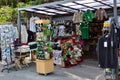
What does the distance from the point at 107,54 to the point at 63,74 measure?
105 inches

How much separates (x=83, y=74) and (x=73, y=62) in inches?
55.3

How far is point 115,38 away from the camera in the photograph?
5.74 meters

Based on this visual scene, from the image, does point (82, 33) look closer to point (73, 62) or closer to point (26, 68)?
point (73, 62)

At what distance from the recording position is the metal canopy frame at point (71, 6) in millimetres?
8234

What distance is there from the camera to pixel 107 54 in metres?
5.81

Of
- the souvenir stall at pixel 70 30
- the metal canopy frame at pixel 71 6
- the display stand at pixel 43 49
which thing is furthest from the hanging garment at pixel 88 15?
the display stand at pixel 43 49

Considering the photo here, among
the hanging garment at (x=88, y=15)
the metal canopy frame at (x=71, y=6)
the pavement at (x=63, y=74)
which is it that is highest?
the metal canopy frame at (x=71, y=6)

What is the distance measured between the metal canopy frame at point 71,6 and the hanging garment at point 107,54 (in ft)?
7.45

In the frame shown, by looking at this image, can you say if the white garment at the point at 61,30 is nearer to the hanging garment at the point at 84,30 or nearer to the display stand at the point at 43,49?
the hanging garment at the point at 84,30

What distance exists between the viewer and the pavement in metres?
7.72

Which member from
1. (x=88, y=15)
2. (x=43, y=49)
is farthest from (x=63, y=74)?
(x=88, y=15)

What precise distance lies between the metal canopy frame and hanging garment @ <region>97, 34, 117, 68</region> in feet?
7.45

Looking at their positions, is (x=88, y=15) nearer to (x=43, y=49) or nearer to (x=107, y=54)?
(x=43, y=49)

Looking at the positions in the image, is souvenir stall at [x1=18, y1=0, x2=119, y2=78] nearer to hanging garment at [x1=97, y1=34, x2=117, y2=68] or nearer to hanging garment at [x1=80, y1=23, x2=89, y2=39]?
hanging garment at [x1=80, y1=23, x2=89, y2=39]
